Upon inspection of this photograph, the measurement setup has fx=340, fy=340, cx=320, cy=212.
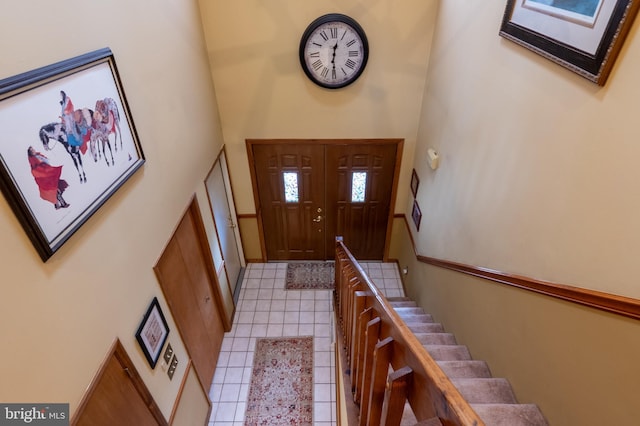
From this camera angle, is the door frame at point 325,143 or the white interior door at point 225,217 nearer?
the white interior door at point 225,217

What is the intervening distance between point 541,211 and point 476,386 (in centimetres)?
105

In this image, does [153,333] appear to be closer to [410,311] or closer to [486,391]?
[486,391]

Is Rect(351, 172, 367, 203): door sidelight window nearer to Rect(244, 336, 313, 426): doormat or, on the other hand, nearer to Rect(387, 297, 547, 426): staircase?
Rect(244, 336, 313, 426): doormat

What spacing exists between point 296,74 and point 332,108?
56 cm

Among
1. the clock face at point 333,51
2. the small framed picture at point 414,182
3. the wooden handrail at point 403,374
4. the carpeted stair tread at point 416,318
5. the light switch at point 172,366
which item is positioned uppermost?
the clock face at point 333,51

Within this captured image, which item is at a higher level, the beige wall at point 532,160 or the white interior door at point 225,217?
the white interior door at point 225,217

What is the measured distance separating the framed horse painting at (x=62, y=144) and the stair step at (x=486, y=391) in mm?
2165

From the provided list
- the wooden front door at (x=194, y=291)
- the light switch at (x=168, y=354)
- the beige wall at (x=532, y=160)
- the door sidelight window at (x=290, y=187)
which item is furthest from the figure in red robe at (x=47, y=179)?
the door sidelight window at (x=290, y=187)

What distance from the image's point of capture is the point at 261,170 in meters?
4.45

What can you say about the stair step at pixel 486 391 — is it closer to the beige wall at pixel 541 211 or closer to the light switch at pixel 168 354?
the beige wall at pixel 541 211

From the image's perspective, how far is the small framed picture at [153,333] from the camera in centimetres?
215

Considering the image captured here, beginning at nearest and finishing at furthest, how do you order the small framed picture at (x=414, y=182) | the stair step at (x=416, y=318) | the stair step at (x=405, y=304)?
the stair step at (x=416, y=318), the stair step at (x=405, y=304), the small framed picture at (x=414, y=182)

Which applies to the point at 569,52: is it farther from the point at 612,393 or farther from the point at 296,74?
the point at 296,74

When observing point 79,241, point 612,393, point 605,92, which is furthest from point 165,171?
point 612,393
